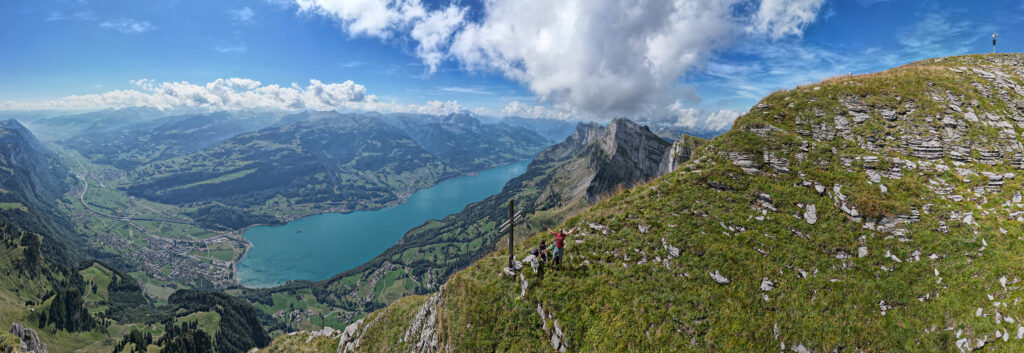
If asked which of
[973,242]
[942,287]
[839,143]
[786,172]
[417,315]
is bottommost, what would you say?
[417,315]

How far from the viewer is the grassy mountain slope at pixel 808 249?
15.4 metres

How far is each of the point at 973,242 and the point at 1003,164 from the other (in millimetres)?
8300

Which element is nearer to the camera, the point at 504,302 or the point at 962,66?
the point at 504,302

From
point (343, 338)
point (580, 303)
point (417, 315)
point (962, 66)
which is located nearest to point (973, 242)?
point (580, 303)

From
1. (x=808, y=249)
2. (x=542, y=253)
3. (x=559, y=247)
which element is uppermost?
(x=808, y=249)

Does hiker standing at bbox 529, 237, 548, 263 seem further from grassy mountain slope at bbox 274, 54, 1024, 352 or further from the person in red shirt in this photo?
grassy mountain slope at bbox 274, 54, 1024, 352

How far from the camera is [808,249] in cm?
1834

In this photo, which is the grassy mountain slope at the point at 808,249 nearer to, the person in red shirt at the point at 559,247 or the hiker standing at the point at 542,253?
the person in red shirt at the point at 559,247

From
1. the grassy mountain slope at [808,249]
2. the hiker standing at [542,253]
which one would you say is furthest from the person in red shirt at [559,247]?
the grassy mountain slope at [808,249]

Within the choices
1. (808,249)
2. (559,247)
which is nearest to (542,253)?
(559,247)

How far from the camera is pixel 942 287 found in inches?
624

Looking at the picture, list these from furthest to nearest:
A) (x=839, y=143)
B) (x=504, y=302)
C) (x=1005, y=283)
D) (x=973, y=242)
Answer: (x=839, y=143)
(x=504, y=302)
(x=973, y=242)
(x=1005, y=283)

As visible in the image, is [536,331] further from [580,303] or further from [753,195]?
[753,195]

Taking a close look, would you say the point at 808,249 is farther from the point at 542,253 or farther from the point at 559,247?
the point at 542,253
